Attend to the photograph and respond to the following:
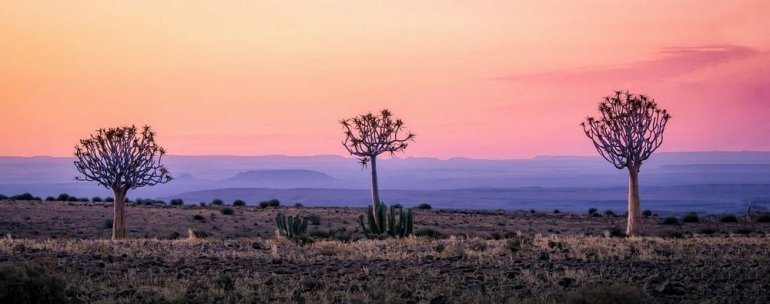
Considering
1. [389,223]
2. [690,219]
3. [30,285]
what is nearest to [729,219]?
[690,219]

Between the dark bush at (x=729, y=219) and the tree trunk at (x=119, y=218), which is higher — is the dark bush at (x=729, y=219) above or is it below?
below

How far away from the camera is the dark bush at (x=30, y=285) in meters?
13.9

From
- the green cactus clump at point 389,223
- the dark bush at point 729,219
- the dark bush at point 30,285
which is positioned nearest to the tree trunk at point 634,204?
the green cactus clump at point 389,223

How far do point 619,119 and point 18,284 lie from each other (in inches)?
980

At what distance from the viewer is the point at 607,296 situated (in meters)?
12.8

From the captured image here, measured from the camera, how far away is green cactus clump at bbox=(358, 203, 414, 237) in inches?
1355

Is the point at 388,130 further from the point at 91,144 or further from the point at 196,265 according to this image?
the point at 196,265

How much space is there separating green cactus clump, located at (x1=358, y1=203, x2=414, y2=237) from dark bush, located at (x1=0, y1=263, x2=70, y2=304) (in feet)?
65.5

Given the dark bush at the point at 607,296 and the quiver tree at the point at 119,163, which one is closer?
the dark bush at the point at 607,296

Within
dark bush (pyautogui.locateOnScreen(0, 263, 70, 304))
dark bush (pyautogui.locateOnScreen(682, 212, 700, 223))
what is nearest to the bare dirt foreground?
dark bush (pyautogui.locateOnScreen(0, 263, 70, 304))

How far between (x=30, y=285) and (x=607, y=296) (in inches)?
329

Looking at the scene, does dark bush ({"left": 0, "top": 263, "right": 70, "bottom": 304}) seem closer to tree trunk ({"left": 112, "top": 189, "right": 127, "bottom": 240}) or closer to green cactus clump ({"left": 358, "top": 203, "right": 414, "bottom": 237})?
green cactus clump ({"left": 358, "top": 203, "right": 414, "bottom": 237})

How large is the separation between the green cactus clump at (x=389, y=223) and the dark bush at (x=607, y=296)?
67.7 ft

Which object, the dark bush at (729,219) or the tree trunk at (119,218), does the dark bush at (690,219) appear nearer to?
the dark bush at (729,219)
